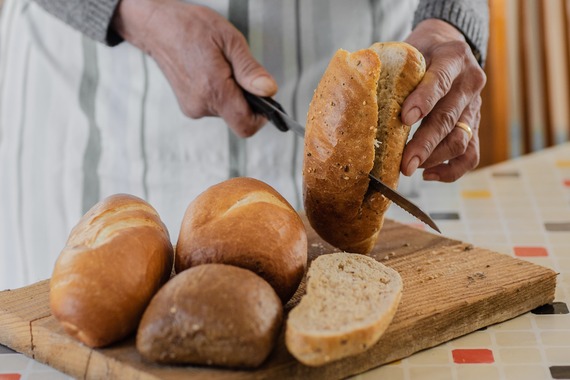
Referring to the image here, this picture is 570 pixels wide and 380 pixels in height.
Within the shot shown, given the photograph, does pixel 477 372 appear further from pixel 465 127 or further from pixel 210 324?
pixel 465 127

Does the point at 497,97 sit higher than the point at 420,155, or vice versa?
the point at 420,155

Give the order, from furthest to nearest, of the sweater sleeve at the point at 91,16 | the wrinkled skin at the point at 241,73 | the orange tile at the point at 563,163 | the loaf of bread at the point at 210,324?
the orange tile at the point at 563,163
the sweater sleeve at the point at 91,16
the wrinkled skin at the point at 241,73
the loaf of bread at the point at 210,324

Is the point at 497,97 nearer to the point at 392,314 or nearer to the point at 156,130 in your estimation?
the point at 156,130

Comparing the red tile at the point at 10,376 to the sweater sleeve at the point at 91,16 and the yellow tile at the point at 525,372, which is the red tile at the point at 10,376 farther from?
the sweater sleeve at the point at 91,16

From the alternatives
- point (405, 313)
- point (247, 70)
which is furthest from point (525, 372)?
point (247, 70)

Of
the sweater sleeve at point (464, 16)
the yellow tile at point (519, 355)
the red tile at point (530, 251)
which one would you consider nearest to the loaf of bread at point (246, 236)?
the yellow tile at point (519, 355)

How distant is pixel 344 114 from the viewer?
124cm

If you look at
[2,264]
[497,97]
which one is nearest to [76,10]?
[2,264]

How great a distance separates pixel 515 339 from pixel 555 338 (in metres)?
0.05

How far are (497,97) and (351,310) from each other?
2.26 meters

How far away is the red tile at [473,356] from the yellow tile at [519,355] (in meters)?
0.02

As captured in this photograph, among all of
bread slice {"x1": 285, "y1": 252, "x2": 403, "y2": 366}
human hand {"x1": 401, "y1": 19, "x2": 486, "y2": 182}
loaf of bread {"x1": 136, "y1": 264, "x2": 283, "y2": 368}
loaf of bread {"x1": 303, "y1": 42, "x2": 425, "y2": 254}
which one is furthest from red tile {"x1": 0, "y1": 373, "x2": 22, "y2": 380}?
human hand {"x1": 401, "y1": 19, "x2": 486, "y2": 182}

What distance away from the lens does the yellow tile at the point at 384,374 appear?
110 centimetres

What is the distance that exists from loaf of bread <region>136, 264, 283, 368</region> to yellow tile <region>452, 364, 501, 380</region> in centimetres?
25
